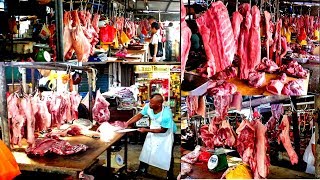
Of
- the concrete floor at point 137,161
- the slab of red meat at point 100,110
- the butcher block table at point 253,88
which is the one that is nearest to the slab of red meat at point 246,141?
the butcher block table at point 253,88

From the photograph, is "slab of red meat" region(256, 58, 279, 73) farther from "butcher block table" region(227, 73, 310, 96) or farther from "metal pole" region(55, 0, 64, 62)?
"metal pole" region(55, 0, 64, 62)

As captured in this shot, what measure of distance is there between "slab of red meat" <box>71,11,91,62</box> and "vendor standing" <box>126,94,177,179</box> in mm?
597

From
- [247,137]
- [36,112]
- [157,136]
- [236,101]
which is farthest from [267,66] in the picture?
[36,112]

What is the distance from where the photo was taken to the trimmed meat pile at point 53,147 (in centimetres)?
337

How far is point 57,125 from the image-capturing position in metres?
3.62

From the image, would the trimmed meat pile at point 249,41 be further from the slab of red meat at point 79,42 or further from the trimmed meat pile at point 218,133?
the slab of red meat at point 79,42

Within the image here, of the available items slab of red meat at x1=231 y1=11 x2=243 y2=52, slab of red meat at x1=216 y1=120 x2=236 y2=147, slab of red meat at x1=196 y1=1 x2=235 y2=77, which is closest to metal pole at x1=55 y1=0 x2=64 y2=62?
slab of red meat at x1=196 y1=1 x2=235 y2=77

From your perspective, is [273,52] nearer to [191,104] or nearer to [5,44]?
[191,104]

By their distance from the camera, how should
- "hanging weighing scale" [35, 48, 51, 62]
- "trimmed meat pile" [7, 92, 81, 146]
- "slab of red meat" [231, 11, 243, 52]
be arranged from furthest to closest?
"trimmed meat pile" [7, 92, 81, 146]
"hanging weighing scale" [35, 48, 51, 62]
"slab of red meat" [231, 11, 243, 52]

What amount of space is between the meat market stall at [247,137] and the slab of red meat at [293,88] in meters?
0.07

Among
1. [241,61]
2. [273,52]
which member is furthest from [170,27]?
[273,52]

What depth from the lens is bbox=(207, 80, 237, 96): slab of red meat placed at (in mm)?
3363

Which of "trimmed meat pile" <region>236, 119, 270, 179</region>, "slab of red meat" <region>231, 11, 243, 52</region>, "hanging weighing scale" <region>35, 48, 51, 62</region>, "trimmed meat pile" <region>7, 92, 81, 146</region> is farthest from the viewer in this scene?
"trimmed meat pile" <region>236, 119, 270, 179</region>

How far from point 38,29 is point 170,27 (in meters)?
0.99
